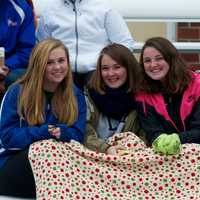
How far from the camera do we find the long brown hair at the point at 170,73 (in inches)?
144

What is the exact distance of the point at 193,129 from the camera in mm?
3561

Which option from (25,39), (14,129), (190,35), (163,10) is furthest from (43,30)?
(190,35)

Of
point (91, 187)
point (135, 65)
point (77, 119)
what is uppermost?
point (135, 65)

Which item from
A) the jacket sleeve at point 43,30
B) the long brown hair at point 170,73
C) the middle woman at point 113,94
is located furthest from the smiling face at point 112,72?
the jacket sleeve at point 43,30

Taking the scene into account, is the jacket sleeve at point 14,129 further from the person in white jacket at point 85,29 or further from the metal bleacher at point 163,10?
the metal bleacher at point 163,10

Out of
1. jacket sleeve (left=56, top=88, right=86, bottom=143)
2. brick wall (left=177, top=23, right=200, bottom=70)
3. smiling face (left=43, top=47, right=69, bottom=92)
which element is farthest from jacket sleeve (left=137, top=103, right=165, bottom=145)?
brick wall (left=177, top=23, right=200, bottom=70)

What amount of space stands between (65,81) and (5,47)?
2.09 ft

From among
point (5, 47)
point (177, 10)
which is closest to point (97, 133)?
point (5, 47)

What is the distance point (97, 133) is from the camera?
3723mm

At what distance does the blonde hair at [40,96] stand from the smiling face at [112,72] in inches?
9.1

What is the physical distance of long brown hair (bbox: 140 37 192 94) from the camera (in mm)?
3662

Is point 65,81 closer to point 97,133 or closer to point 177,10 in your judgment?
point 97,133

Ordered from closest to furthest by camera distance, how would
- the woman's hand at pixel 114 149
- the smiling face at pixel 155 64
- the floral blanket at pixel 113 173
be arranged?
the floral blanket at pixel 113 173
the woman's hand at pixel 114 149
the smiling face at pixel 155 64

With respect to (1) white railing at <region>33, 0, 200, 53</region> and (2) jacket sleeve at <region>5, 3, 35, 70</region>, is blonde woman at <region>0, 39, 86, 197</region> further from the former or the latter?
Answer: (1) white railing at <region>33, 0, 200, 53</region>
